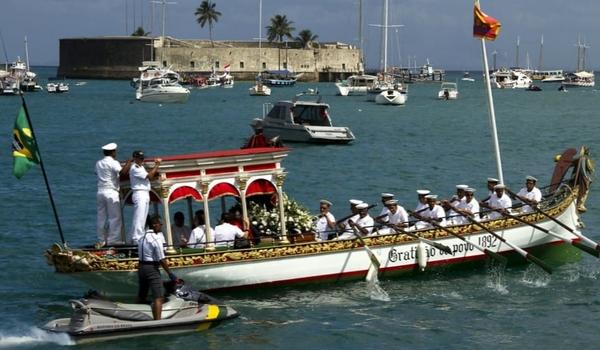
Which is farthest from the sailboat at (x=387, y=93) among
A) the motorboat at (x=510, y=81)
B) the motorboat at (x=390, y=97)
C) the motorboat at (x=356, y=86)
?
the motorboat at (x=510, y=81)

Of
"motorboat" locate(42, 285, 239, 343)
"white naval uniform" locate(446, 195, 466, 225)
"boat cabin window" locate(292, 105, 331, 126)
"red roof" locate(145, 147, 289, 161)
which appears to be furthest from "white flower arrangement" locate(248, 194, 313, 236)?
"boat cabin window" locate(292, 105, 331, 126)

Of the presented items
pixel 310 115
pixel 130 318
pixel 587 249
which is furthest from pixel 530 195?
pixel 310 115

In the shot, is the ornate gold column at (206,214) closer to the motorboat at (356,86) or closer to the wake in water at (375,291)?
the wake in water at (375,291)

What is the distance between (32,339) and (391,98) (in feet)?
269

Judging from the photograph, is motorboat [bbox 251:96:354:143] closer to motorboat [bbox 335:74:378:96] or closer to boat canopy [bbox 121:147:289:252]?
boat canopy [bbox 121:147:289:252]

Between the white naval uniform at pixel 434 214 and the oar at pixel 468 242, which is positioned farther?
the white naval uniform at pixel 434 214

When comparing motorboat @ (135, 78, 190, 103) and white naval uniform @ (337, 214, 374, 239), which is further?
motorboat @ (135, 78, 190, 103)

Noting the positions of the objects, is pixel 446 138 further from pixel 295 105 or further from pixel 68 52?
pixel 68 52

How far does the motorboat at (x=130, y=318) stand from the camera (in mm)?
17000

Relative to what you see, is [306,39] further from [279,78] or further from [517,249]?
[517,249]

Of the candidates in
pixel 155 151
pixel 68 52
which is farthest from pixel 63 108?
pixel 68 52

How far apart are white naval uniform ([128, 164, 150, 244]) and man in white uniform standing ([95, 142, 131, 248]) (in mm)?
390

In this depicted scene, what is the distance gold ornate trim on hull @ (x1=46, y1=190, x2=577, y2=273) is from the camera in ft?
57.9

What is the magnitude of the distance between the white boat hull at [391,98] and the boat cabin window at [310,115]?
145 feet
